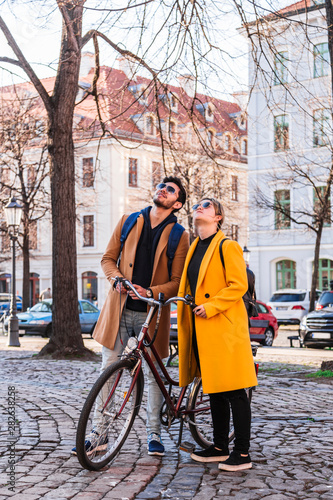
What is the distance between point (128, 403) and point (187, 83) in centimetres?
607

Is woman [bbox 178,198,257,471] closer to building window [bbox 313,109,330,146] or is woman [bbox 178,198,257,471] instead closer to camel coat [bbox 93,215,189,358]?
camel coat [bbox 93,215,189,358]

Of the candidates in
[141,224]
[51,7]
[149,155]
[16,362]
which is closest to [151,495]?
[141,224]

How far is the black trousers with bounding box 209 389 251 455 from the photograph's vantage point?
4988 mm

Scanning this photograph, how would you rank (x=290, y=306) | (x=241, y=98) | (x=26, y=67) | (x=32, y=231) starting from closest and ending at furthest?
(x=241, y=98) → (x=26, y=67) → (x=290, y=306) → (x=32, y=231)

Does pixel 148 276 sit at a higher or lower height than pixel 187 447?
higher

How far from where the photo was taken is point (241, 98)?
34.7 ft

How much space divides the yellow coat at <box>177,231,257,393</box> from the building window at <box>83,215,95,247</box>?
44.3 m

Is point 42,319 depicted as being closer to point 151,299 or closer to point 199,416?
point 199,416

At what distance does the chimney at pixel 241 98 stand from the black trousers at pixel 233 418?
5589 millimetres

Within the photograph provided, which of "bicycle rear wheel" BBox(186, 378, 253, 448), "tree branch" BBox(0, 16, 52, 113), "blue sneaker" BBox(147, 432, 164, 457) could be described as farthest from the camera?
"tree branch" BBox(0, 16, 52, 113)

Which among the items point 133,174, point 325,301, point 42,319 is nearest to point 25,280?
point 42,319

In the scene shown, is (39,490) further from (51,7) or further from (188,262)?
(51,7)

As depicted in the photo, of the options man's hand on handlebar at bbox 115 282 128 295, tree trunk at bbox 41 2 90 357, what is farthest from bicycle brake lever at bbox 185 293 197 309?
tree trunk at bbox 41 2 90 357

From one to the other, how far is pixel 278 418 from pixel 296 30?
4.68 m
